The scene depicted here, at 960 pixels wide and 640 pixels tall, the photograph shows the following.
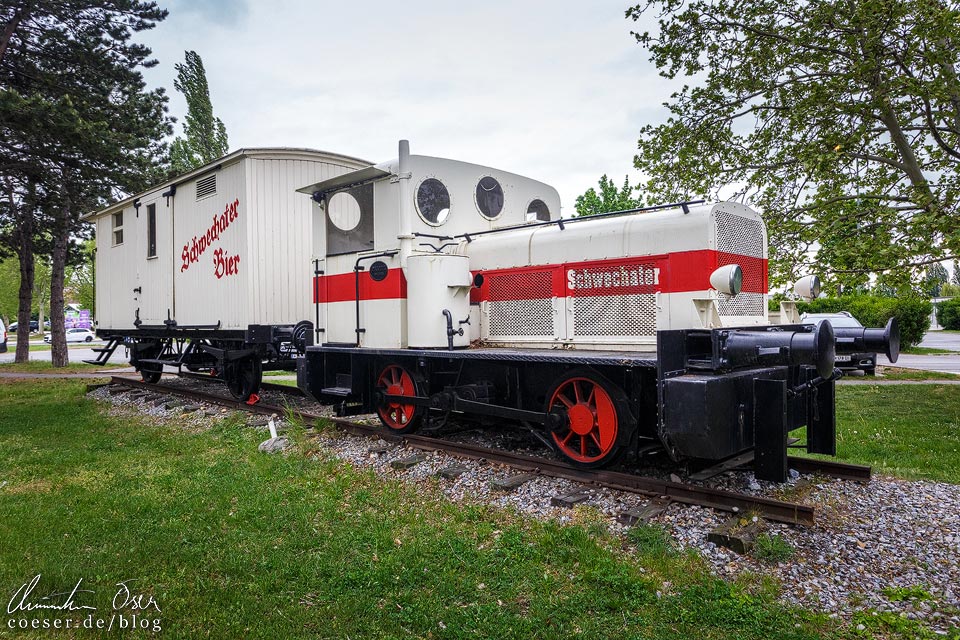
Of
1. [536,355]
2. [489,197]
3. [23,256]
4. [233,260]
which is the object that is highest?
[23,256]

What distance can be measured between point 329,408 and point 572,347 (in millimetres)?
4778

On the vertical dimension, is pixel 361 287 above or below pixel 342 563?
above

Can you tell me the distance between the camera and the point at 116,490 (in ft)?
17.8

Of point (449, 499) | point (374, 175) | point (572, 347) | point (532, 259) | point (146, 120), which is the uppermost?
point (146, 120)

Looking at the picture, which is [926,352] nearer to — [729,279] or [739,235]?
[739,235]

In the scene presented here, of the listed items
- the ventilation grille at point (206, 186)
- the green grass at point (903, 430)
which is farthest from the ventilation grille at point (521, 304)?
the ventilation grille at point (206, 186)

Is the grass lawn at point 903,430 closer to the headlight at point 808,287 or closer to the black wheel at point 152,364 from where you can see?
the headlight at point 808,287

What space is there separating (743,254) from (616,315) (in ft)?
4.19

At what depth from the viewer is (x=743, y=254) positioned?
221 inches

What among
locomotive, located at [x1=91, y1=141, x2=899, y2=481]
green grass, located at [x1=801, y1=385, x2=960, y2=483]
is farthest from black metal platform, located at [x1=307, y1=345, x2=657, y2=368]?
green grass, located at [x1=801, y1=385, x2=960, y2=483]

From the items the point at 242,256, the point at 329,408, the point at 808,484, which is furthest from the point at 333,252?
the point at 808,484

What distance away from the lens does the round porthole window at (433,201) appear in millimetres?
6493

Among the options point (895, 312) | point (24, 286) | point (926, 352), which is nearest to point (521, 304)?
point (24, 286)

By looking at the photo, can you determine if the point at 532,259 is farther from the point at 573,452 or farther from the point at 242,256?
the point at 242,256
